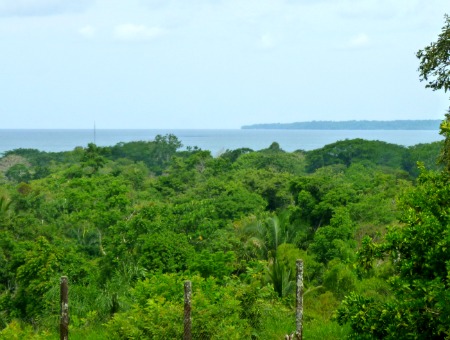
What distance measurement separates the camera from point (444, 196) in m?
7.95

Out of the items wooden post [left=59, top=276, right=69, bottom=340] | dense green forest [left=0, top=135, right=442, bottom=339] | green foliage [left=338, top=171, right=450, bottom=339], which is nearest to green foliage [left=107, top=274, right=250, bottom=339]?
dense green forest [left=0, top=135, right=442, bottom=339]

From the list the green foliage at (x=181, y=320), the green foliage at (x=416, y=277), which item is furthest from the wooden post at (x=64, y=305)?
the green foliage at (x=416, y=277)

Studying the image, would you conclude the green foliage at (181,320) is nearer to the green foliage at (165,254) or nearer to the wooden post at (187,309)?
the wooden post at (187,309)

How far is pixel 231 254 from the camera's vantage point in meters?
16.1

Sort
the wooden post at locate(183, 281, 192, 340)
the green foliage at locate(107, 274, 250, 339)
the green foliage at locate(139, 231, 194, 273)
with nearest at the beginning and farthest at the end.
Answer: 1. the wooden post at locate(183, 281, 192, 340)
2. the green foliage at locate(107, 274, 250, 339)
3. the green foliage at locate(139, 231, 194, 273)

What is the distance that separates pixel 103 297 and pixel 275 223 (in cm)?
1055

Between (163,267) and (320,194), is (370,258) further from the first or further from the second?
(320,194)

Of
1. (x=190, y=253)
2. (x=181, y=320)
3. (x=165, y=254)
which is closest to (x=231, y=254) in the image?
(x=190, y=253)

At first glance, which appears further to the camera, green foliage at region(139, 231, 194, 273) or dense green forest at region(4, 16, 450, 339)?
green foliage at region(139, 231, 194, 273)

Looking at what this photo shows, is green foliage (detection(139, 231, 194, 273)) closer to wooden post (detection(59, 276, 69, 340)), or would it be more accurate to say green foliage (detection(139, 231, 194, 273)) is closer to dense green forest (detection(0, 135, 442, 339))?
dense green forest (detection(0, 135, 442, 339))

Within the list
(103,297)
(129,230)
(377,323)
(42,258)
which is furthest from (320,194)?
(377,323)

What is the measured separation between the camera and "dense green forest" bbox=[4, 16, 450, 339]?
759 cm

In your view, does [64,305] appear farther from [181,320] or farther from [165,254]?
[165,254]

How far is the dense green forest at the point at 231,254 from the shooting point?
7.59 m
